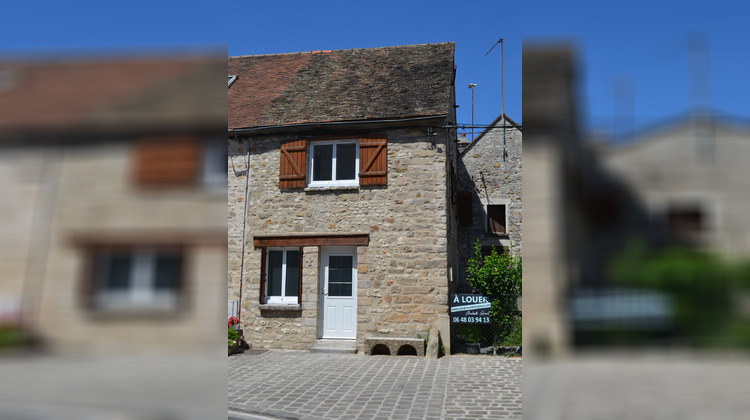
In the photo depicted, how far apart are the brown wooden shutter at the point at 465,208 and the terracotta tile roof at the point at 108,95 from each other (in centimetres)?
1372

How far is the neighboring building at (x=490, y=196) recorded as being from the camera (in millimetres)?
14539

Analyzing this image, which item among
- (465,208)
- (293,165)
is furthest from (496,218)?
(293,165)

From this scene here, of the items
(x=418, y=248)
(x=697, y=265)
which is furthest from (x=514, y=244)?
(x=697, y=265)

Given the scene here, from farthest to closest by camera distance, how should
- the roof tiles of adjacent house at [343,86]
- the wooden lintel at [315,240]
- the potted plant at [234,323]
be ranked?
the roof tiles of adjacent house at [343,86] → the wooden lintel at [315,240] → the potted plant at [234,323]

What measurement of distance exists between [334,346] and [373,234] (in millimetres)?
1873

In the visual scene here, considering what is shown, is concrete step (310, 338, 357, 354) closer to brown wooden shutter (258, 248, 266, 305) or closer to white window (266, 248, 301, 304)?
white window (266, 248, 301, 304)

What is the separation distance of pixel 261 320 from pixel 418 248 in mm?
2913

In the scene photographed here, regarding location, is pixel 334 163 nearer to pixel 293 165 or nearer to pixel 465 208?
pixel 293 165

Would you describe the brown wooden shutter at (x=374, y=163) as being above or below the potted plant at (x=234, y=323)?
above

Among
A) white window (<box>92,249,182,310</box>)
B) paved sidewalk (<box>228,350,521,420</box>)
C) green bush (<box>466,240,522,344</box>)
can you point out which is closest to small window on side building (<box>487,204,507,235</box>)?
green bush (<box>466,240,522,344</box>)

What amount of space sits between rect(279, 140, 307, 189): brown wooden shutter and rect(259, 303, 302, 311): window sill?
1.97 m

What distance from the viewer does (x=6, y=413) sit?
954 millimetres

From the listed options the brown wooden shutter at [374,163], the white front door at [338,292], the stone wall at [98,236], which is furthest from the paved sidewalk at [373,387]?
the stone wall at [98,236]

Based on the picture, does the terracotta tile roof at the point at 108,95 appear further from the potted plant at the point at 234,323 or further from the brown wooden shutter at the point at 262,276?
the brown wooden shutter at the point at 262,276
